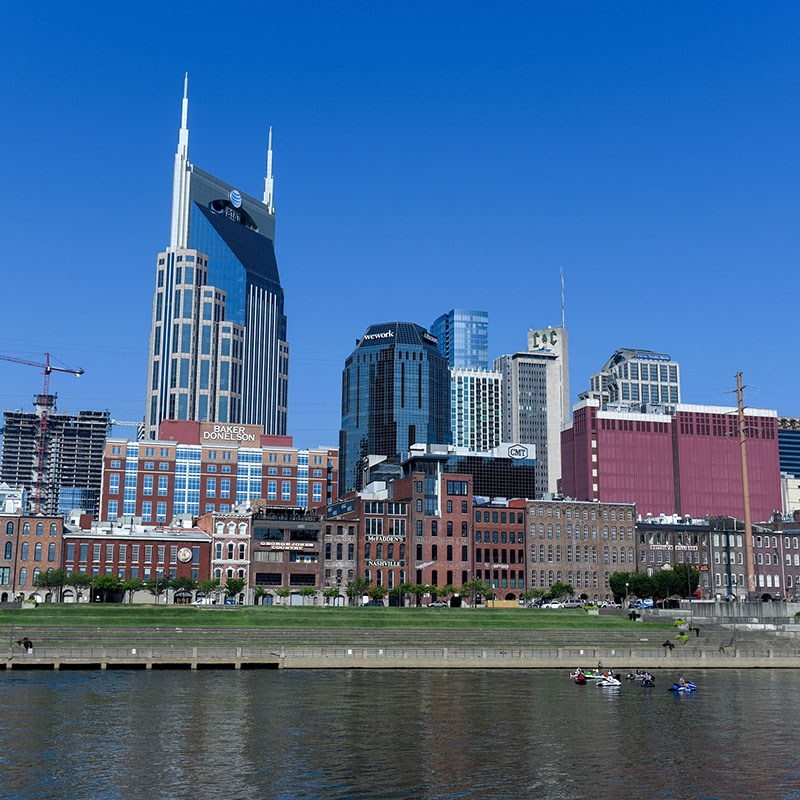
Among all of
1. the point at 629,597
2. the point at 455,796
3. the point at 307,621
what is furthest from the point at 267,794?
the point at 629,597

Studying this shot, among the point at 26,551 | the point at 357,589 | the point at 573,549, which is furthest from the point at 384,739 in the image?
the point at 573,549

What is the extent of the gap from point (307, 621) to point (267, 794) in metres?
81.1

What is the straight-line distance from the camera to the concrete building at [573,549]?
19338 centimetres

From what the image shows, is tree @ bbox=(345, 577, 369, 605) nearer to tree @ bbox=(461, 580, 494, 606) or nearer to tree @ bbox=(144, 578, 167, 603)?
tree @ bbox=(461, 580, 494, 606)

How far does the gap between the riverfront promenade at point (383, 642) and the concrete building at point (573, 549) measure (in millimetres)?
44815

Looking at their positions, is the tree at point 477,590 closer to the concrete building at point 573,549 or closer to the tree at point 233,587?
the concrete building at point 573,549

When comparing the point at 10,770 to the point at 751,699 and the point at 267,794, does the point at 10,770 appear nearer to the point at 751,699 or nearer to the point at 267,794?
the point at 267,794

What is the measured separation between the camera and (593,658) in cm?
11725

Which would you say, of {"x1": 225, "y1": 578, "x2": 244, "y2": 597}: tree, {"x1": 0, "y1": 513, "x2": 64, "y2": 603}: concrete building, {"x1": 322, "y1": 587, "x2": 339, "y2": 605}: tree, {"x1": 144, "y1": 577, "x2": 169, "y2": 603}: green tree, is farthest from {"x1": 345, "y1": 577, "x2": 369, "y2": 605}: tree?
{"x1": 0, "y1": 513, "x2": 64, "y2": 603}: concrete building

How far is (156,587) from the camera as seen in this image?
527 ft

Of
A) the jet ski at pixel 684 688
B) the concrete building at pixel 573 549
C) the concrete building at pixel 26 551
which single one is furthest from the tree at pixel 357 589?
the jet ski at pixel 684 688

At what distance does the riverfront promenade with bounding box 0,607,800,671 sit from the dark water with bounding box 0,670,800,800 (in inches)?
356

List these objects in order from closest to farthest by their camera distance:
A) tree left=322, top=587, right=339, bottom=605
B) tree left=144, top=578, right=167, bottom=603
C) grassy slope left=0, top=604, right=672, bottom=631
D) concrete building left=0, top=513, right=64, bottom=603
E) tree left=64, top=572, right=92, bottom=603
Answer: grassy slope left=0, top=604, right=672, bottom=631, tree left=144, top=578, right=167, bottom=603, tree left=64, top=572, right=92, bottom=603, concrete building left=0, top=513, right=64, bottom=603, tree left=322, top=587, right=339, bottom=605

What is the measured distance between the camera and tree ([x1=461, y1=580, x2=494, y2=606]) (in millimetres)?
176750
